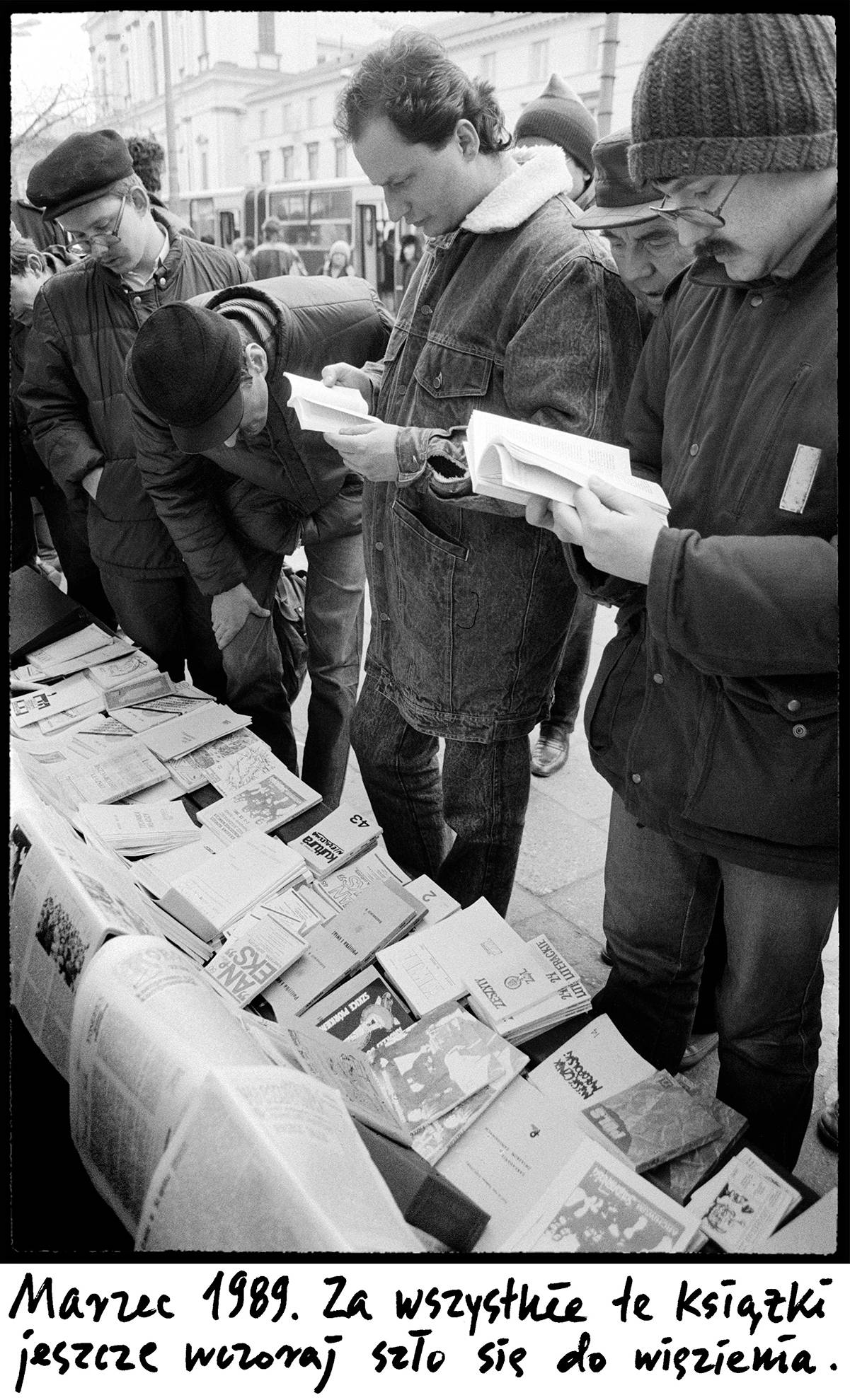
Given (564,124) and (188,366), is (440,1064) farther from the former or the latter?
(564,124)

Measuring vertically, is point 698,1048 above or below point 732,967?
below

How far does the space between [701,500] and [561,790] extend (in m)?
1.87

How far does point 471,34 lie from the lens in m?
1.89

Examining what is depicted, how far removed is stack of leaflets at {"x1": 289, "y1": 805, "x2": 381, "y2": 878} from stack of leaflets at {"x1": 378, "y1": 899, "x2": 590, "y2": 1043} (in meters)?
0.29

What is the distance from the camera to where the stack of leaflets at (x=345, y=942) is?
4.99 feet

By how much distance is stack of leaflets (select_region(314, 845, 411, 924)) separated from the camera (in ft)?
5.62

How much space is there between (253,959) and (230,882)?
0.20 meters

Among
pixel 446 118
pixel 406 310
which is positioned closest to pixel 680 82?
pixel 446 118

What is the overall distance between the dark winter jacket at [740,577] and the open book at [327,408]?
504 mm

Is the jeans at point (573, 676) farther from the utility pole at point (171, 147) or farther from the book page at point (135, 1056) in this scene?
the utility pole at point (171, 147)

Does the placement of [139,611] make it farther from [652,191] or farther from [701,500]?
[701,500]

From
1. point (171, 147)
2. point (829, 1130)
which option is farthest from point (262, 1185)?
point (171, 147)

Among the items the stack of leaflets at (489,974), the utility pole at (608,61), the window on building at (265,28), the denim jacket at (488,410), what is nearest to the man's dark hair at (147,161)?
the window on building at (265,28)

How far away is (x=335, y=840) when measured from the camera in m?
1.83
